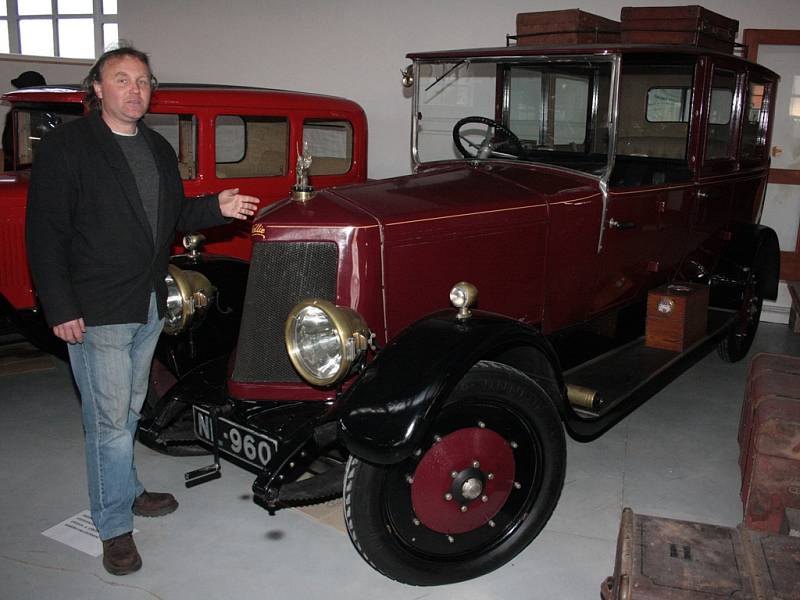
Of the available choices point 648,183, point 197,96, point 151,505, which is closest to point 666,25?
point 648,183

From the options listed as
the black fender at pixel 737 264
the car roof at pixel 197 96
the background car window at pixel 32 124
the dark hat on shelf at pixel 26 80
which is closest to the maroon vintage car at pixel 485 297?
the black fender at pixel 737 264

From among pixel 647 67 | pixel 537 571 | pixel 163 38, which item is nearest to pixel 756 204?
pixel 647 67

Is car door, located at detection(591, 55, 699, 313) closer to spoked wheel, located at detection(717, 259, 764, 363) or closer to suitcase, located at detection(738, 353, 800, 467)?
suitcase, located at detection(738, 353, 800, 467)

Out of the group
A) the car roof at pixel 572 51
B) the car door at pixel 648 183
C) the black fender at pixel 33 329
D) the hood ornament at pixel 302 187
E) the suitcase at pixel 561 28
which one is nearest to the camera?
the hood ornament at pixel 302 187

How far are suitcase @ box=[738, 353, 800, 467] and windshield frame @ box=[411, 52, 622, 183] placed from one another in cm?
111

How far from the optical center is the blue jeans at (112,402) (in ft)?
7.75

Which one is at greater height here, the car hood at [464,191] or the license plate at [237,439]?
the car hood at [464,191]

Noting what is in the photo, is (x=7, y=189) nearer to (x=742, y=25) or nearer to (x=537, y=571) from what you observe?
(x=537, y=571)

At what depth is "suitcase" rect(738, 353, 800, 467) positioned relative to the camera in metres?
3.08

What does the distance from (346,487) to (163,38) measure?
8288mm

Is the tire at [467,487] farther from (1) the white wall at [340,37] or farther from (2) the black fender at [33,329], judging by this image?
(1) the white wall at [340,37]

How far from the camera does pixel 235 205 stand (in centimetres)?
270

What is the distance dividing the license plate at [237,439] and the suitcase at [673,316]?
7.06 feet

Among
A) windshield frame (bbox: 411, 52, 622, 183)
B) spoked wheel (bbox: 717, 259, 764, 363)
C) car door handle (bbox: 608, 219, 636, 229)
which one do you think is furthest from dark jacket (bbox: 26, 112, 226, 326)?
spoked wheel (bbox: 717, 259, 764, 363)
